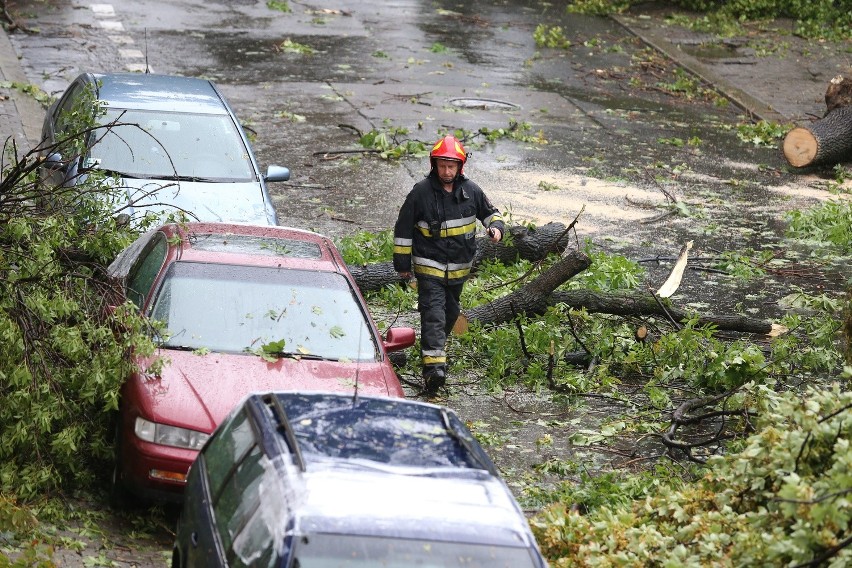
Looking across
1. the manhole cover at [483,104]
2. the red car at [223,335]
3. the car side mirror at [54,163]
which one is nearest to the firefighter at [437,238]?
the red car at [223,335]

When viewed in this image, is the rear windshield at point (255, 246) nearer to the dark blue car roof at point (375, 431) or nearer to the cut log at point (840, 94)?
the dark blue car roof at point (375, 431)

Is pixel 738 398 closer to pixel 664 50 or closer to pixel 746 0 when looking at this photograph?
pixel 664 50

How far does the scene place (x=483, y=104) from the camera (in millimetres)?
18531

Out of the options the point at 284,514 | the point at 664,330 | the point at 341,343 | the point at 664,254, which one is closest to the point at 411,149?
the point at 664,254

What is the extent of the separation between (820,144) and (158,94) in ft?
29.7

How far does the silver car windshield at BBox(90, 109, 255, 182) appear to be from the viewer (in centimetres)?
1045

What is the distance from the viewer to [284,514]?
4223 mm

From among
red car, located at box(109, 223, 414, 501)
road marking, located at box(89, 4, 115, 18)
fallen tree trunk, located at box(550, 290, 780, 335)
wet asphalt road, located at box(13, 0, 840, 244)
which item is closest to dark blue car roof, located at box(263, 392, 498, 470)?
red car, located at box(109, 223, 414, 501)

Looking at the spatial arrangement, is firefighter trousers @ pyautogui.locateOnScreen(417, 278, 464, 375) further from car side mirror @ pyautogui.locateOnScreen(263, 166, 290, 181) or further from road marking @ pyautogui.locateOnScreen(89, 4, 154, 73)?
road marking @ pyautogui.locateOnScreen(89, 4, 154, 73)

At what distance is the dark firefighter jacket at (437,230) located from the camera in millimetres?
8781

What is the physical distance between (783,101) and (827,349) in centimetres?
1197

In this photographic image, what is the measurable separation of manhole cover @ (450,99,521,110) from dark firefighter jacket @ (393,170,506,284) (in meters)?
9.59

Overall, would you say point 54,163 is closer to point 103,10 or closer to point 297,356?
point 297,356

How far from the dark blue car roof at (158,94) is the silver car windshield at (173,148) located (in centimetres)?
13
